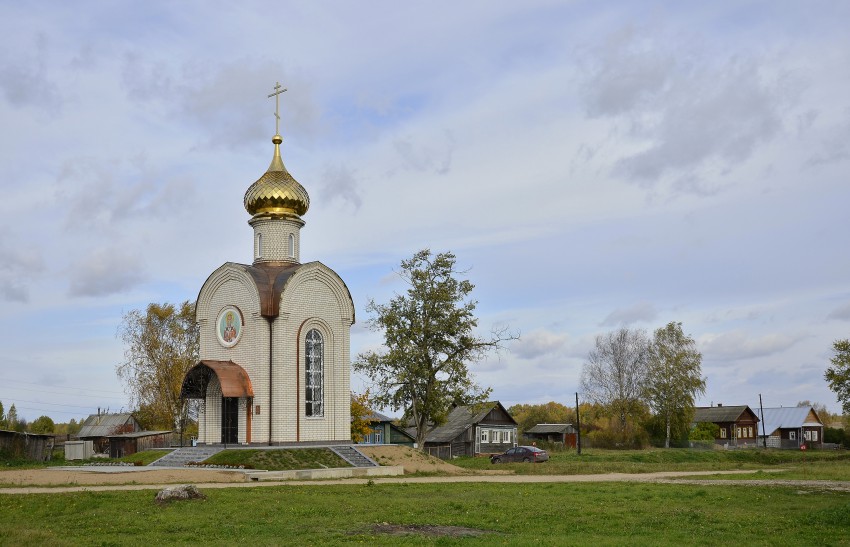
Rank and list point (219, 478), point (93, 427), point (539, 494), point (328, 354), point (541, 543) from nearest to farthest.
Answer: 1. point (541, 543)
2. point (539, 494)
3. point (219, 478)
4. point (328, 354)
5. point (93, 427)

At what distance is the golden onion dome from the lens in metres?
31.9

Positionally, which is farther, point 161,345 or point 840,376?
point 840,376

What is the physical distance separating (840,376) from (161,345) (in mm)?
42863

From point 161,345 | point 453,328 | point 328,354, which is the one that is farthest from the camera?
point 161,345

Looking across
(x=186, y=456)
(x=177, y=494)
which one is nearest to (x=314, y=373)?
(x=186, y=456)

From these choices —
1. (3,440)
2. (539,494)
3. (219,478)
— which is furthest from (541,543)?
(3,440)

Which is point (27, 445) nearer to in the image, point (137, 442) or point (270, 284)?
point (137, 442)

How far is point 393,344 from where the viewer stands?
122ft

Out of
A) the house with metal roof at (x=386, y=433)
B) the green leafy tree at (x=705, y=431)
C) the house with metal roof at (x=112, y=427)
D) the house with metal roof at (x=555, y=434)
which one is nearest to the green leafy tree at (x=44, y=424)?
the house with metal roof at (x=112, y=427)

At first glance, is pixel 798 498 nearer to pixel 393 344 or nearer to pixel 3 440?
pixel 393 344

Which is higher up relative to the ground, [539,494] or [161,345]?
[161,345]

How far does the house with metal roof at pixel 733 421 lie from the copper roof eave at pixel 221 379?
49.5 m

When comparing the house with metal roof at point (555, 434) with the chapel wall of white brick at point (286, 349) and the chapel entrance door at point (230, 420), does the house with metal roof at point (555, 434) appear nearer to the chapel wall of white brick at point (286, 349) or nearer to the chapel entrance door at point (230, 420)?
the chapel wall of white brick at point (286, 349)

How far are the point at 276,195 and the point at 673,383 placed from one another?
1450 inches
